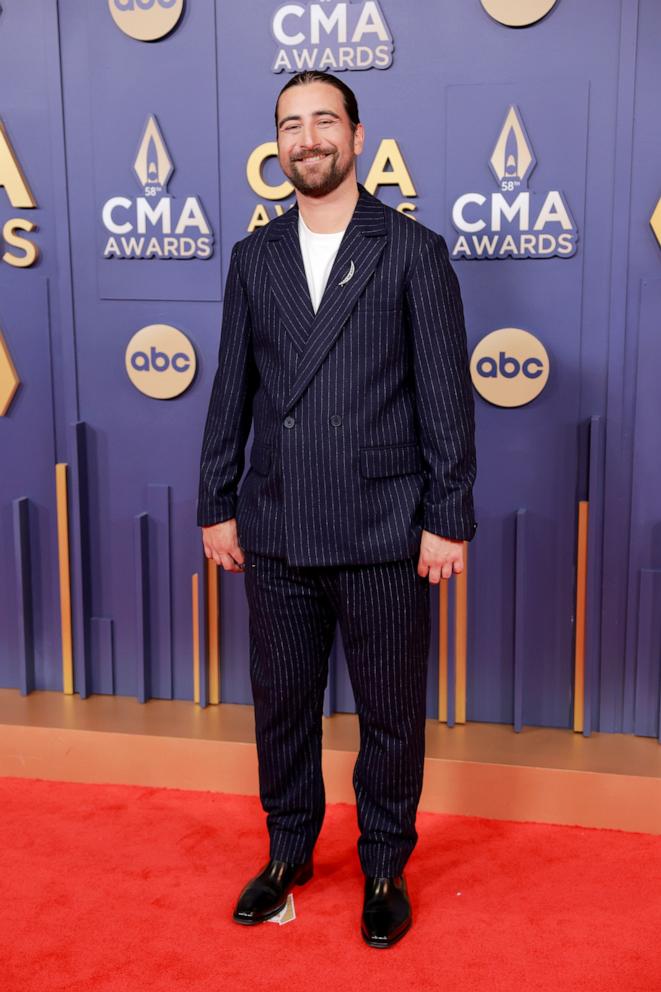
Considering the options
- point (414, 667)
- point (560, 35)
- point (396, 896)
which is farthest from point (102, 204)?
point (396, 896)

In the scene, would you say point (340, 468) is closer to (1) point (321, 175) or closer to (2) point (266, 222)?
(1) point (321, 175)

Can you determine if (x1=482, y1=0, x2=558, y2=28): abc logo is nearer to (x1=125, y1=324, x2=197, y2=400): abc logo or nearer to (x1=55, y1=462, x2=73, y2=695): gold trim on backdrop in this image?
(x1=125, y1=324, x2=197, y2=400): abc logo

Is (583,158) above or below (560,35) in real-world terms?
below

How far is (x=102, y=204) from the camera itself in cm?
252

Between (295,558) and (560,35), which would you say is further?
(560,35)

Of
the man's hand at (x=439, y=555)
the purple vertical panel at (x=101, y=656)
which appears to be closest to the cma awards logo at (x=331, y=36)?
the man's hand at (x=439, y=555)

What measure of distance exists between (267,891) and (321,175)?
1250mm

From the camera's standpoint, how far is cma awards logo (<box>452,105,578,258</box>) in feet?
7.47

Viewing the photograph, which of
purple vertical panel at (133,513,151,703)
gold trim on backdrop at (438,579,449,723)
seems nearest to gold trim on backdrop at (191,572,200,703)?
purple vertical panel at (133,513,151,703)

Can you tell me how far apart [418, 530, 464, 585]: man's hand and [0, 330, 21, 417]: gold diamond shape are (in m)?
1.30

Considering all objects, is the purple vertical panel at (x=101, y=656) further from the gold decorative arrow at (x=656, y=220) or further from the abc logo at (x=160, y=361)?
the gold decorative arrow at (x=656, y=220)

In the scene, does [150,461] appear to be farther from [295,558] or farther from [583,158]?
[583,158]

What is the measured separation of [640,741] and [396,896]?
794 mm

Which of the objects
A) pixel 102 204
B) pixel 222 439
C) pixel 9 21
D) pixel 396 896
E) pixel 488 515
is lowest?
pixel 396 896
